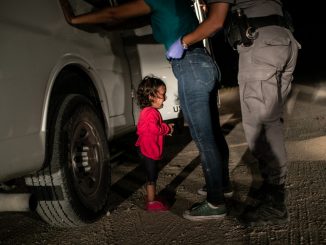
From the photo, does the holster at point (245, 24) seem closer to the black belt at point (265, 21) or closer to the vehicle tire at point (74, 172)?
the black belt at point (265, 21)

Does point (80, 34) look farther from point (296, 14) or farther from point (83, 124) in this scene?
point (296, 14)

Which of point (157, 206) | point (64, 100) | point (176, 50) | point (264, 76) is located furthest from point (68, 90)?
point (264, 76)

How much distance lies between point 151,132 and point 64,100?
0.70 m

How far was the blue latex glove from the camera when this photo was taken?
8.49 ft

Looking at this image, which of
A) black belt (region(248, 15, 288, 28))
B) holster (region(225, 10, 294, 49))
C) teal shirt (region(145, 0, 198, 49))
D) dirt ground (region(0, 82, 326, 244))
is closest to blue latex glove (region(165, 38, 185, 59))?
teal shirt (region(145, 0, 198, 49))

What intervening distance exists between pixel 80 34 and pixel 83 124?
680 mm

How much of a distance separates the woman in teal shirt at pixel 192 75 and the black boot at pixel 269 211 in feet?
0.66

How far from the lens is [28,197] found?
2.32 m

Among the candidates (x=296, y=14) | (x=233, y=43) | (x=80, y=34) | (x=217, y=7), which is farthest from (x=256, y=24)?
(x=296, y=14)

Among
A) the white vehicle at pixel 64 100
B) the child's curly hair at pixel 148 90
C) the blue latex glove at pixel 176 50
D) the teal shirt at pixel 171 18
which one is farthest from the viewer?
the child's curly hair at pixel 148 90

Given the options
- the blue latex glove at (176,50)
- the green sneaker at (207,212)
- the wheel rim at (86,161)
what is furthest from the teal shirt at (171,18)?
the green sneaker at (207,212)

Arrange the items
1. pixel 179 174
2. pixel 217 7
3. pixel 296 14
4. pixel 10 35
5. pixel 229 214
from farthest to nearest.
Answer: pixel 296 14, pixel 179 174, pixel 229 214, pixel 217 7, pixel 10 35

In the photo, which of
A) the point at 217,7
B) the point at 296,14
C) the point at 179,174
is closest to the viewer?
the point at 217,7

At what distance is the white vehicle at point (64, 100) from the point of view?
2283mm
